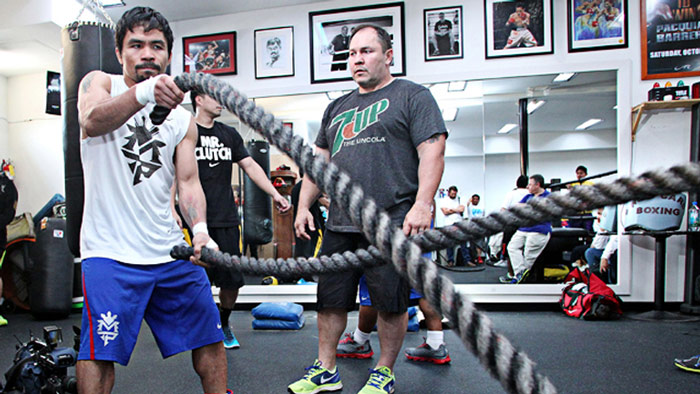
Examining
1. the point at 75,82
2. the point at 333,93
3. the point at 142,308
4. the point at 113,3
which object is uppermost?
the point at 113,3

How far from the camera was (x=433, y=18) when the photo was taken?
379 cm

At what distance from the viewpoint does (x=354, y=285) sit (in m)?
1.67

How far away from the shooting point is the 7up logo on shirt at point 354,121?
5.32ft

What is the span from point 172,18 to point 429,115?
370 cm

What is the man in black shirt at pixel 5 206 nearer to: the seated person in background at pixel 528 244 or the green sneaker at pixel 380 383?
the green sneaker at pixel 380 383

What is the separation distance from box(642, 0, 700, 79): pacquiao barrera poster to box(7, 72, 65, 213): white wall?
20.0ft

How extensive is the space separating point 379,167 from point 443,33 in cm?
265

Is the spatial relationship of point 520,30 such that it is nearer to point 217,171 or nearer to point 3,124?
point 217,171

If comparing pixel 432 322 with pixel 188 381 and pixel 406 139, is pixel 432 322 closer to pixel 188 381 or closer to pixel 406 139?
pixel 406 139

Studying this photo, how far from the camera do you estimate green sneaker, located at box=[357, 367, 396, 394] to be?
1611 mm

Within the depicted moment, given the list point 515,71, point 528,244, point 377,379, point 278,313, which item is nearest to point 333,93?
point 515,71

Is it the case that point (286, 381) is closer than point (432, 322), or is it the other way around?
point (286, 381)

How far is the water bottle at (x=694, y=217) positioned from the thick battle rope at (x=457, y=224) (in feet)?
11.4

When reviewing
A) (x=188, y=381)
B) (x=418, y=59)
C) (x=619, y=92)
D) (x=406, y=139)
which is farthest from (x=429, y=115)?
(x=619, y=92)
